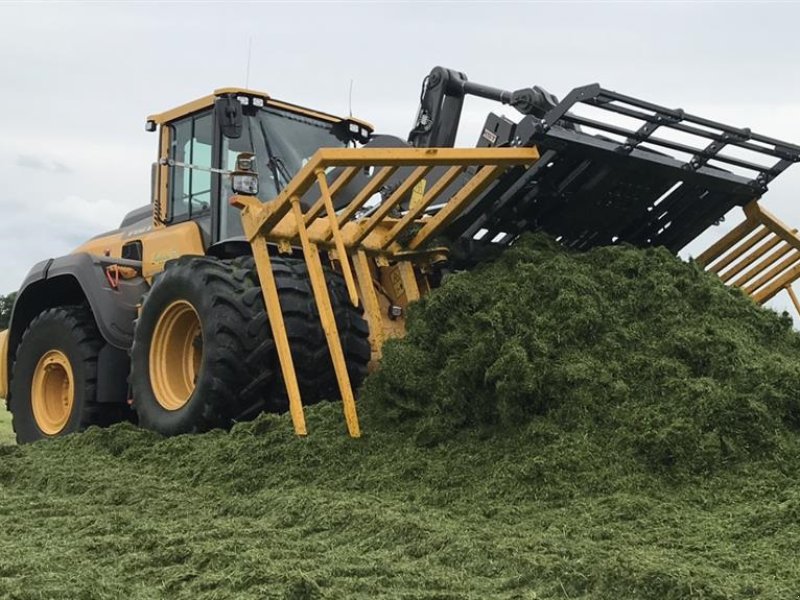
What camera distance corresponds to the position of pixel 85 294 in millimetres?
6188

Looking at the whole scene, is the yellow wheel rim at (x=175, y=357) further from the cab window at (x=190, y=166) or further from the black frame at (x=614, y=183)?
the black frame at (x=614, y=183)

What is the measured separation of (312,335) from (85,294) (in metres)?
2.22

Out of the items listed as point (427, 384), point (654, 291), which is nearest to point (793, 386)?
point (654, 291)

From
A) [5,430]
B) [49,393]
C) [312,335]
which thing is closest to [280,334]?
[312,335]

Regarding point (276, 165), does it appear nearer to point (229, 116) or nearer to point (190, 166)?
point (229, 116)

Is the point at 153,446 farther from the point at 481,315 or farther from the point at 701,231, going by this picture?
the point at 701,231

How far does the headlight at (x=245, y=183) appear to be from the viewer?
16.7 ft

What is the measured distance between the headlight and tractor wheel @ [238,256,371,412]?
0.43m

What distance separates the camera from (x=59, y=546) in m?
3.38

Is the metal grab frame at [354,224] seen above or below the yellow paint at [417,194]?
below

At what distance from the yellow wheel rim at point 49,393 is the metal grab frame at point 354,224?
8.94 feet

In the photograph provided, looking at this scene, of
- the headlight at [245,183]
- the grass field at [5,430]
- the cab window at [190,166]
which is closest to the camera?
the headlight at [245,183]

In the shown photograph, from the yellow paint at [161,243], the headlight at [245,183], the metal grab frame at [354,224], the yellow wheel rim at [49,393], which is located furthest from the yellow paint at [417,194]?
the yellow wheel rim at [49,393]

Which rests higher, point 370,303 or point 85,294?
point 85,294
